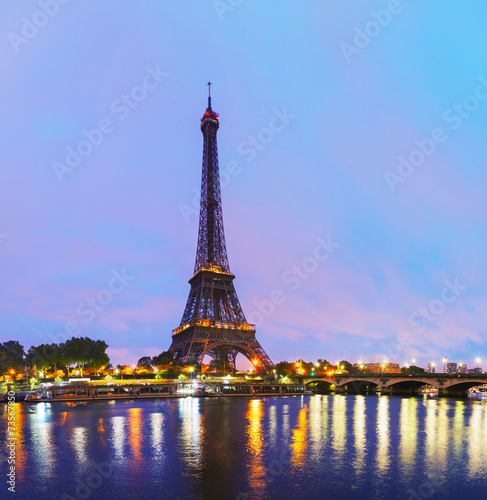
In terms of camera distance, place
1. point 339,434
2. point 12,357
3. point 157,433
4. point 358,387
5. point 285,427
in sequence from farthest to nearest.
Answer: point 358,387 < point 12,357 < point 285,427 < point 339,434 < point 157,433

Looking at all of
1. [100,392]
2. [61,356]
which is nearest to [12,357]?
[61,356]

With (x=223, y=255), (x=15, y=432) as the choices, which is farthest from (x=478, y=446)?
(x=223, y=255)

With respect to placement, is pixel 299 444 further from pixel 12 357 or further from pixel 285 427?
pixel 12 357

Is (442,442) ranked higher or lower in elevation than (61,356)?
higher

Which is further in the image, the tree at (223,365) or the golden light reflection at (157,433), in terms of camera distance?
the tree at (223,365)

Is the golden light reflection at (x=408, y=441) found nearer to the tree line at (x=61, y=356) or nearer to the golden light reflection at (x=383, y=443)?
the golden light reflection at (x=383, y=443)
